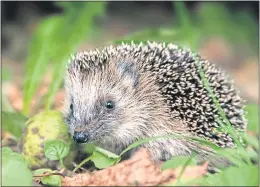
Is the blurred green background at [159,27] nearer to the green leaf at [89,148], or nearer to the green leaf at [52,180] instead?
the green leaf at [89,148]

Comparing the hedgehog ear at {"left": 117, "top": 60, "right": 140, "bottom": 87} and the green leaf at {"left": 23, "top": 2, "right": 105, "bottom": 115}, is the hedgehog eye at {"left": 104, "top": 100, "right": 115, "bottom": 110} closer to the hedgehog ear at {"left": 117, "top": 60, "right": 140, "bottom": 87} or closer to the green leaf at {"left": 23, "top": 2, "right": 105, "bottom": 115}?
the hedgehog ear at {"left": 117, "top": 60, "right": 140, "bottom": 87}

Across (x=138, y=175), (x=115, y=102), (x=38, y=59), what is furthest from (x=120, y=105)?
(x=38, y=59)

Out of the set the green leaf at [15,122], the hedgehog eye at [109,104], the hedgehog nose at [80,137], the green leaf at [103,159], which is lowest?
the green leaf at [103,159]

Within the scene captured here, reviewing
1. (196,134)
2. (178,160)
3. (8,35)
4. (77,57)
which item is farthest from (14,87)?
(178,160)

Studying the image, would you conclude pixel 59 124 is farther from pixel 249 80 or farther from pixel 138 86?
pixel 249 80

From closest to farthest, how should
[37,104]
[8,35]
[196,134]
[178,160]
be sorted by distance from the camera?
[178,160]
[196,134]
[37,104]
[8,35]

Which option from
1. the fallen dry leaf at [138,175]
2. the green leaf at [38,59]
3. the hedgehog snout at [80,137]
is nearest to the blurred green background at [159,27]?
the green leaf at [38,59]

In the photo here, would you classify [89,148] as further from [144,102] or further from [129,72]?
[129,72]
